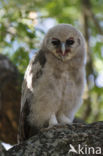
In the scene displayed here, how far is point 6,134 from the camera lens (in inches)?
321

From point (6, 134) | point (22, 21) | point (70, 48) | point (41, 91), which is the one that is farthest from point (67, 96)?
point (6, 134)

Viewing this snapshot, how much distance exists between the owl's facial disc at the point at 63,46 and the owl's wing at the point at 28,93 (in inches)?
11.6

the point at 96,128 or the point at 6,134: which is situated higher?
the point at 96,128

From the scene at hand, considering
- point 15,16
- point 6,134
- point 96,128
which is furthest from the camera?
point 6,134

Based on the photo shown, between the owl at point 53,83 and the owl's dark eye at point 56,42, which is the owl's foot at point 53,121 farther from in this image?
the owl's dark eye at point 56,42

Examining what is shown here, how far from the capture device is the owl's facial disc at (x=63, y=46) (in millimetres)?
5707

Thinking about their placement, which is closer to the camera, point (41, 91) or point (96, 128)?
point (96, 128)

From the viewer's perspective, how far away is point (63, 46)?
226 inches

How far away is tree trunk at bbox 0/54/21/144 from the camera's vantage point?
7953mm

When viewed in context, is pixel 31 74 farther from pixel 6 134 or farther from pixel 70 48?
pixel 6 134

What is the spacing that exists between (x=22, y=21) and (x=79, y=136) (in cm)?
292

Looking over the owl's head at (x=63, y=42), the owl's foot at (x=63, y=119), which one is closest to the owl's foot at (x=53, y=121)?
the owl's foot at (x=63, y=119)

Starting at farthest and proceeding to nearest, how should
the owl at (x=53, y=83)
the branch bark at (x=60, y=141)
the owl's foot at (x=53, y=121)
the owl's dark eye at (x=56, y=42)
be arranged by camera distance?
the owl's dark eye at (x=56, y=42) < the owl at (x=53, y=83) < the owl's foot at (x=53, y=121) < the branch bark at (x=60, y=141)

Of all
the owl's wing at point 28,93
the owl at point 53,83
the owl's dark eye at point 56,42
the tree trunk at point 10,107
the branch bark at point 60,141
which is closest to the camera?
the branch bark at point 60,141
